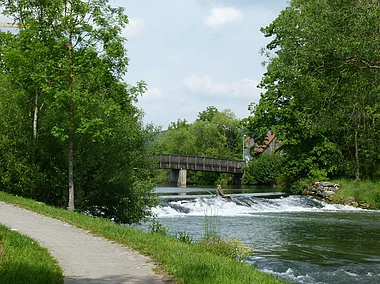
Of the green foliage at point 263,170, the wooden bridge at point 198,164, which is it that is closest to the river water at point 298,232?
the green foliage at point 263,170

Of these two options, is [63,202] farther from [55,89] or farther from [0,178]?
[55,89]

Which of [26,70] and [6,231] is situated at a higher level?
[26,70]

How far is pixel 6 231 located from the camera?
38.2 feet

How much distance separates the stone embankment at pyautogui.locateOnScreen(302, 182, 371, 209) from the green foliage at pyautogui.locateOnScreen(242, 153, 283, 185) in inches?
839

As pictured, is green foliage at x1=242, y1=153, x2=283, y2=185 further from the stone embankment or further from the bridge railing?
the stone embankment

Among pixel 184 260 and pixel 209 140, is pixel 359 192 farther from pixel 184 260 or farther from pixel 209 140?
pixel 209 140

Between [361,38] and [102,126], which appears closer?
[361,38]

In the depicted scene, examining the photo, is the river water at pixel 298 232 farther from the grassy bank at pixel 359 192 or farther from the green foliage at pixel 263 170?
the green foliage at pixel 263 170

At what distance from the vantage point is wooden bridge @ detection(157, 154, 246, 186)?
6794 cm

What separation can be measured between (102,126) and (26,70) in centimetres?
315

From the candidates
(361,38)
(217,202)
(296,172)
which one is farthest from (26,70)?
(296,172)

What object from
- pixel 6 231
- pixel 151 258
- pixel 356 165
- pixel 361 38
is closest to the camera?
pixel 151 258

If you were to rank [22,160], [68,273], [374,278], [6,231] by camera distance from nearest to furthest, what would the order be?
[68,273] < [6,231] < [374,278] < [22,160]

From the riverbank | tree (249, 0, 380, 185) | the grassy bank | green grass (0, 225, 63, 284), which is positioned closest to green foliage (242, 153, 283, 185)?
the riverbank
